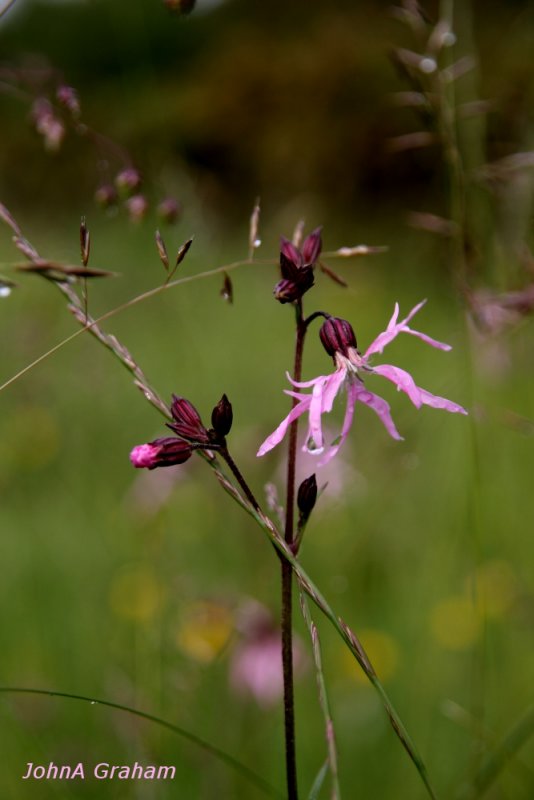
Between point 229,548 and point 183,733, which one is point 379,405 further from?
point 229,548

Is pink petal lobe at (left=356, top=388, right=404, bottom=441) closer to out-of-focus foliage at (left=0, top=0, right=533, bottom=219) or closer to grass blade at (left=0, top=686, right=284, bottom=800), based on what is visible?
grass blade at (left=0, top=686, right=284, bottom=800)

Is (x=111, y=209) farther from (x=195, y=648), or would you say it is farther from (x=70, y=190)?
(x=70, y=190)

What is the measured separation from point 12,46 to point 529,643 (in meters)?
10.6

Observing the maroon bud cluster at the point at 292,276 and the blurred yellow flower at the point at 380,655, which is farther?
the blurred yellow flower at the point at 380,655

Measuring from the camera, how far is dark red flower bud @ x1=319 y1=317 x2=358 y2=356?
50cm

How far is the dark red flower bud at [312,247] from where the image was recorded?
1.72ft

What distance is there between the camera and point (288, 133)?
7.68 m

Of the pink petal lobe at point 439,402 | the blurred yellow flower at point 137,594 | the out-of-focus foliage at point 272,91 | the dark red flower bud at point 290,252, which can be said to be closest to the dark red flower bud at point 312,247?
the dark red flower bud at point 290,252

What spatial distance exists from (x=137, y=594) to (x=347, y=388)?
0.92 meters

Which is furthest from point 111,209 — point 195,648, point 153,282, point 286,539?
point 153,282

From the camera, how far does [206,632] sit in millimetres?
1108

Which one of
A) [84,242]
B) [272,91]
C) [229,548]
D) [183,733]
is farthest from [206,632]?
[272,91]

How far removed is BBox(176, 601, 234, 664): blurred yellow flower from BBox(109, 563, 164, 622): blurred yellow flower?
0.08 m

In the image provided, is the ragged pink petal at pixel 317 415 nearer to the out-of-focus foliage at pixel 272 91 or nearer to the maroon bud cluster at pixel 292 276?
the maroon bud cluster at pixel 292 276
